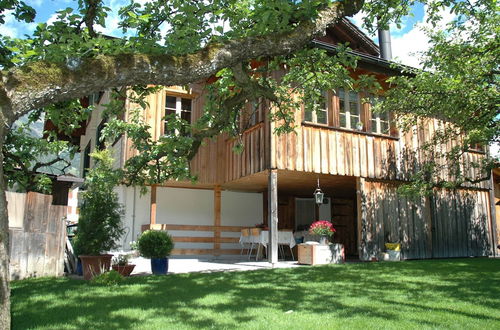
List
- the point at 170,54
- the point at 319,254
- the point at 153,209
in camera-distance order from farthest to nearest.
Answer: the point at 153,209, the point at 319,254, the point at 170,54

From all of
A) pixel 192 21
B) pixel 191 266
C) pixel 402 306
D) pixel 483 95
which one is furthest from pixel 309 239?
pixel 192 21

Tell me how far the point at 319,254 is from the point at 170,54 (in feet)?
26.3

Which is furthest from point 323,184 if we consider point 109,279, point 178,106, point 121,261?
point 109,279

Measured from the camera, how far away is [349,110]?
41.7 feet

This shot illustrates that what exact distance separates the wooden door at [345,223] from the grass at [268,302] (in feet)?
29.1

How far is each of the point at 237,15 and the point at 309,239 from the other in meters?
8.04

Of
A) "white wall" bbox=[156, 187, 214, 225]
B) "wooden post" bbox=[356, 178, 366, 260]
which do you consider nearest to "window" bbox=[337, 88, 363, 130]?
"wooden post" bbox=[356, 178, 366, 260]

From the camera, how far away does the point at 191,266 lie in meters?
10.7

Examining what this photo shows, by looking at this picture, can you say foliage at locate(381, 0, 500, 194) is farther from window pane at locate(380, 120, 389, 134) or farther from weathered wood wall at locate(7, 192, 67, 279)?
weathered wood wall at locate(7, 192, 67, 279)

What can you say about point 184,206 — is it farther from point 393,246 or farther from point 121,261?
point 393,246

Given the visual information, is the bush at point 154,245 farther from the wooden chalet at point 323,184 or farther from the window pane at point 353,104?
the window pane at point 353,104

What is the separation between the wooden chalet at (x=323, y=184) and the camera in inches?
461

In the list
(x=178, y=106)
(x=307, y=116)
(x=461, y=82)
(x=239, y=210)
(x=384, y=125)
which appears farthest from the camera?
(x=239, y=210)

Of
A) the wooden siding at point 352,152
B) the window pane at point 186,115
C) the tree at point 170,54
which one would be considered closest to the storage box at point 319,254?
the wooden siding at point 352,152
